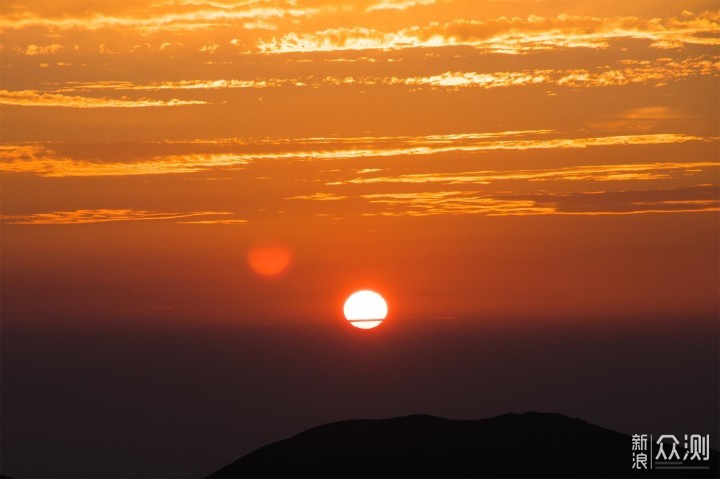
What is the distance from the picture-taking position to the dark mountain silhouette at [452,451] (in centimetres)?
4834

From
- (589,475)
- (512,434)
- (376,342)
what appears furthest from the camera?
(376,342)

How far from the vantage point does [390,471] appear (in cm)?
4891

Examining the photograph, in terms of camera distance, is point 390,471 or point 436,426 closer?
point 390,471

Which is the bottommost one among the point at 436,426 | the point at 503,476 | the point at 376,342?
the point at 503,476

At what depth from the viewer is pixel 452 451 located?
50.0m

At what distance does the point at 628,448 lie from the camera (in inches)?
1956

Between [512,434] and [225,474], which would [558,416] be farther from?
[225,474]

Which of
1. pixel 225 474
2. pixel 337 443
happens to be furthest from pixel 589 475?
pixel 225 474

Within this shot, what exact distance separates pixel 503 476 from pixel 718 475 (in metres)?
8.92

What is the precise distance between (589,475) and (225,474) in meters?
16.5

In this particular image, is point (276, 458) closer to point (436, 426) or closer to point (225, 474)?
point (225, 474)

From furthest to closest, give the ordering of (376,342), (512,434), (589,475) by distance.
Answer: (376,342) → (512,434) → (589,475)

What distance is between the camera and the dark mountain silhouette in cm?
4834

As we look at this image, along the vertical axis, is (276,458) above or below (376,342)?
below
